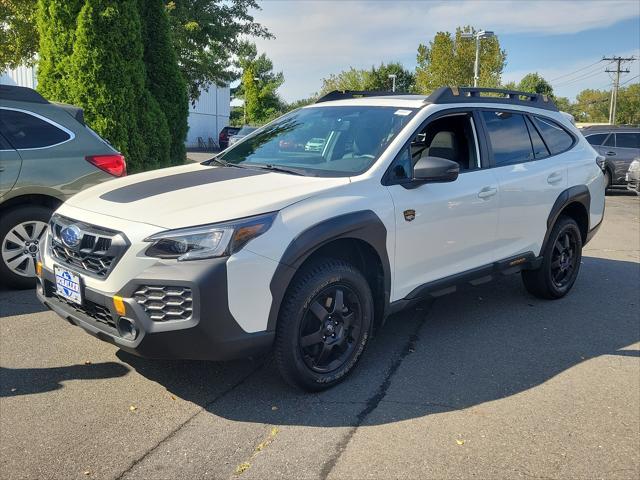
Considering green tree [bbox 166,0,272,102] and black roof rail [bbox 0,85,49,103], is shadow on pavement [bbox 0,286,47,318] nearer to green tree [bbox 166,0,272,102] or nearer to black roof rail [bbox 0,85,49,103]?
black roof rail [bbox 0,85,49,103]

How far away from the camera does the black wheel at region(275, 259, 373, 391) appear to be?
3.33 metres

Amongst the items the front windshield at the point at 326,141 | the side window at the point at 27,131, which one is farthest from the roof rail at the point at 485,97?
the side window at the point at 27,131

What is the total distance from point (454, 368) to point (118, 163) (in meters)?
3.81

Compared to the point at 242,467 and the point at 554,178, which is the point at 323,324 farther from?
the point at 554,178

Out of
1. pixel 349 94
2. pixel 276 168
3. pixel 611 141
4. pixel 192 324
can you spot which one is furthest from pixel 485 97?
pixel 611 141

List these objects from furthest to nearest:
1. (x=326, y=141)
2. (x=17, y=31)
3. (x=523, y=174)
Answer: (x=17, y=31), (x=523, y=174), (x=326, y=141)

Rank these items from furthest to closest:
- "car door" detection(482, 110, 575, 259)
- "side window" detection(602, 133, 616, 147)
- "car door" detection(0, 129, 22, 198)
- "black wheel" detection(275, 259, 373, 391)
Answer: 1. "side window" detection(602, 133, 616, 147)
2. "car door" detection(0, 129, 22, 198)
3. "car door" detection(482, 110, 575, 259)
4. "black wheel" detection(275, 259, 373, 391)

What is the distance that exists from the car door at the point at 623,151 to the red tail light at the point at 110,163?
1475cm

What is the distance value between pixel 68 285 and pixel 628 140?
16752mm

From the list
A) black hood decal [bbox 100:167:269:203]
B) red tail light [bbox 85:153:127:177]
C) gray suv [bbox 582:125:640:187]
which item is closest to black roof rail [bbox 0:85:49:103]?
red tail light [bbox 85:153:127:177]

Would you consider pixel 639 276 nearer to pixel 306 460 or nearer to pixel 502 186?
pixel 502 186

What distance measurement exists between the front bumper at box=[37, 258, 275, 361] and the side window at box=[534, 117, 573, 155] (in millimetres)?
3654

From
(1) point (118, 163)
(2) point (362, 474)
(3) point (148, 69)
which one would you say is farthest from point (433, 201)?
(3) point (148, 69)

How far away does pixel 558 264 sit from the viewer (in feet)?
18.8
